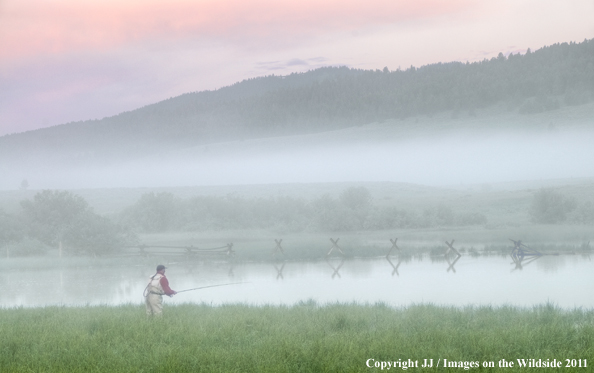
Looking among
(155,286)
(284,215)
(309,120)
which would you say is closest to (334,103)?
(309,120)

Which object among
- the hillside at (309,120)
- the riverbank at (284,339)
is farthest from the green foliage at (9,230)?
the hillside at (309,120)

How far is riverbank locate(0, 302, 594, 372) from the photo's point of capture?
959 cm

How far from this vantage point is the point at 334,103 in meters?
173

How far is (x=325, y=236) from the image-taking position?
61875mm

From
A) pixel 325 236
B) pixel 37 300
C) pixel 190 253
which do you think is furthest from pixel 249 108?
pixel 37 300

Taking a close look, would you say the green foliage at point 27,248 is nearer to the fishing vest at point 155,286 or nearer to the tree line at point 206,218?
the tree line at point 206,218

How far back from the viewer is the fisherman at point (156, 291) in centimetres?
1427

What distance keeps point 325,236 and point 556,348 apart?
51.8m

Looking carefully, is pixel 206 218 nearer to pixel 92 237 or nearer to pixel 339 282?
pixel 92 237

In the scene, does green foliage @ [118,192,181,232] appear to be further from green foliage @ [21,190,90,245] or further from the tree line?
green foliage @ [21,190,90,245]

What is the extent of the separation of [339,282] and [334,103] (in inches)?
5766

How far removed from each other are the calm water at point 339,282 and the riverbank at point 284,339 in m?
4.93

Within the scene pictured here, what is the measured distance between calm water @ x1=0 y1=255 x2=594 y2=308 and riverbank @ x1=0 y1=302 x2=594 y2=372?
4.93 metres

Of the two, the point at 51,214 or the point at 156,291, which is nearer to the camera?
the point at 156,291
